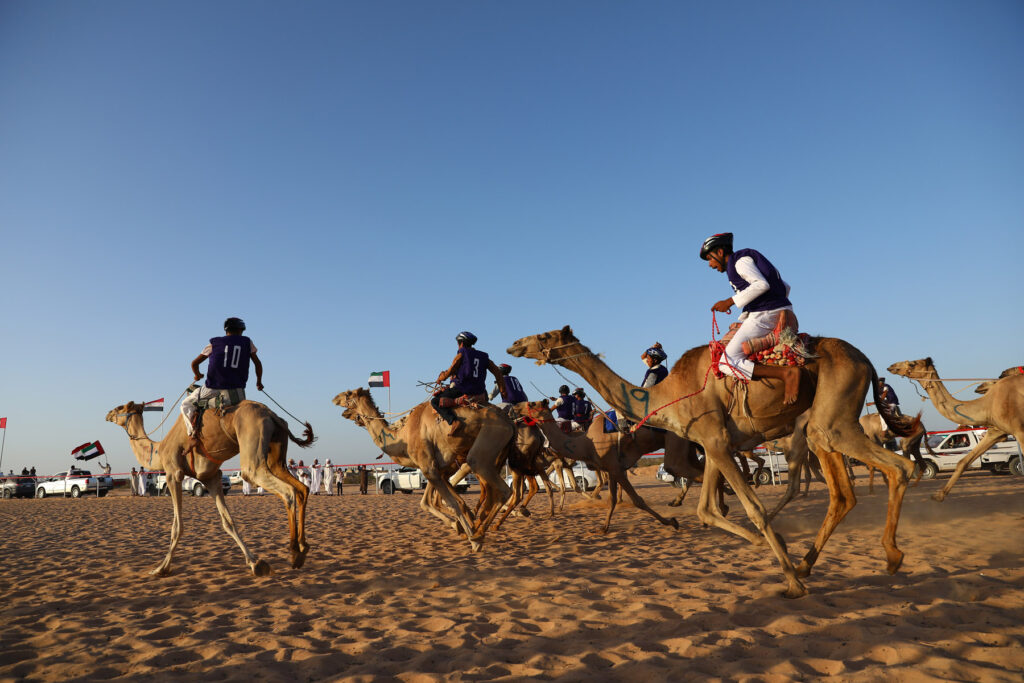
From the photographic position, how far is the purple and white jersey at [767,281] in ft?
20.2

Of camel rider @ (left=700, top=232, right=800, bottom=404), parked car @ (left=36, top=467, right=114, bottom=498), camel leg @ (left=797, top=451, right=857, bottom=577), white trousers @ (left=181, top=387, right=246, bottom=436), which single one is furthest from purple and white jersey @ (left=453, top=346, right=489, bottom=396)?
parked car @ (left=36, top=467, right=114, bottom=498)

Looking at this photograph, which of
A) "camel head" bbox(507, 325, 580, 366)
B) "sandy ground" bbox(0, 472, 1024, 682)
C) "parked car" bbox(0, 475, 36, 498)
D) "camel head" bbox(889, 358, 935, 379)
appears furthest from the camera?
"parked car" bbox(0, 475, 36, 498)

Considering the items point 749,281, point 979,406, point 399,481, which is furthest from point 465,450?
point 399,481

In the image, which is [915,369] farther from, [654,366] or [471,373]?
[471,373]

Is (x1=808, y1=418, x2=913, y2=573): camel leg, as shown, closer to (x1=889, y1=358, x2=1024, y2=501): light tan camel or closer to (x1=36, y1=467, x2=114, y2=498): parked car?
(x1=889, y1=358, x2=1024, y2=501): light tan camel

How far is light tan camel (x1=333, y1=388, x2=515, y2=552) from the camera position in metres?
9.96

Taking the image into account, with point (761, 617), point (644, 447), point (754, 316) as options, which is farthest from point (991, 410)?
point (761, 617)

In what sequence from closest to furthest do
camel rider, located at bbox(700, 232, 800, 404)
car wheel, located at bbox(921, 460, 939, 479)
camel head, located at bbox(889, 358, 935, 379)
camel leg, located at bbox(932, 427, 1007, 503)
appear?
camel rider, located at bbox(700, 232, 800, 404), camel leg, located at bbox(932, 427, 1007, 503), camel head, located at bbox(889, 358, 935, 379), car wheel, located at bbox(921, 460, 939, 479)

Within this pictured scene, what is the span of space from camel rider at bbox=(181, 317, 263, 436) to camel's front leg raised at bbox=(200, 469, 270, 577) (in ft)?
2.88

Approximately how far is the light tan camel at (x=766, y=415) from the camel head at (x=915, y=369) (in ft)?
30.4

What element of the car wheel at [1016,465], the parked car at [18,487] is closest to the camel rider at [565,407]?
the car wheel at [1016,465]

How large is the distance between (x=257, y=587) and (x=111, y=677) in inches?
120

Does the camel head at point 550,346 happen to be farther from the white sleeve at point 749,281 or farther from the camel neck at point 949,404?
the camel neck at point 949,404

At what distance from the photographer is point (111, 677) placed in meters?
4.28
